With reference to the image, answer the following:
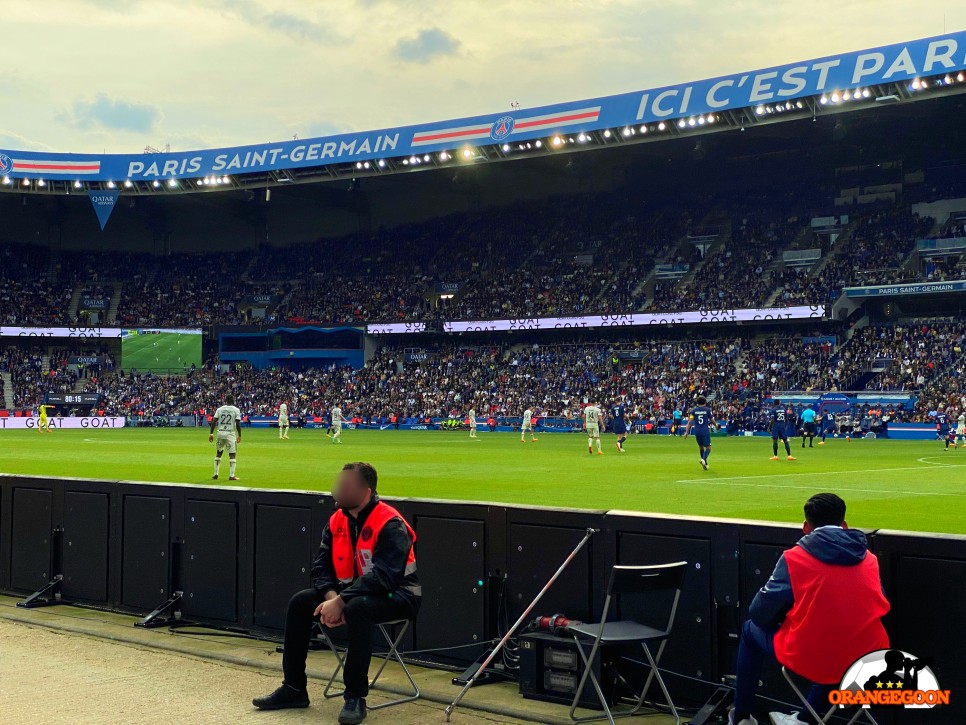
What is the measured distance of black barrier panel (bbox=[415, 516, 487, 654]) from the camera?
877 centimetres

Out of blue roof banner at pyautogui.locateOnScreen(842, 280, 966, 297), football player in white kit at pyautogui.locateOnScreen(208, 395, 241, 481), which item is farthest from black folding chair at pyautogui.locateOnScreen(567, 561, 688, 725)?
blue roof banner at pyautogui.locateOnScreen(842, 280, 966, 297)

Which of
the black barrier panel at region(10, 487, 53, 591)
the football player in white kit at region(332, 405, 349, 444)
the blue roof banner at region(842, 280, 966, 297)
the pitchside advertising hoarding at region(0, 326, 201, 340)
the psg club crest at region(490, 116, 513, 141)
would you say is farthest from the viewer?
the pitchside advertising hoarding at region(0, 326, 201, 340)

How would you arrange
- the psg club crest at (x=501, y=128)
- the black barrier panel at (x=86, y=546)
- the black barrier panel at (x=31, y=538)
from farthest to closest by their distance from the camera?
the psg club crest at (x=501, y=128) < the black barrier panel at (x=31, y=538) < the black barrier panel at (x=86, y=546)

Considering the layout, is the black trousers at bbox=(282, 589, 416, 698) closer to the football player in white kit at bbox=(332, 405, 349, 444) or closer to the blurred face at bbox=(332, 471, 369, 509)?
the blurred face at bbox=(332, 471, 369, 509)

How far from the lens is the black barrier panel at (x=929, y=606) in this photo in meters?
6.25

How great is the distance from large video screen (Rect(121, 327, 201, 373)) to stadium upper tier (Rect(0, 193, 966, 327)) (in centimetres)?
137

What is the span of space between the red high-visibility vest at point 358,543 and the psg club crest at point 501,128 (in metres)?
53.6

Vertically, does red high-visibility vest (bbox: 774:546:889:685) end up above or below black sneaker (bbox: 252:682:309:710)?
above

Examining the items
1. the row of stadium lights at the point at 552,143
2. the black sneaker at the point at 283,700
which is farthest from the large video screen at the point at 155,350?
the black sneaker at the point at 283,700

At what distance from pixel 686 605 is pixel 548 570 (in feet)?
4.02

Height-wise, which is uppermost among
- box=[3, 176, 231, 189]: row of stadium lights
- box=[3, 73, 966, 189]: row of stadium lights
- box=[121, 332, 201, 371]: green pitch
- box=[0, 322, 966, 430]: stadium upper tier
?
box=[3, 176, 231, 189]: row of stadium lights

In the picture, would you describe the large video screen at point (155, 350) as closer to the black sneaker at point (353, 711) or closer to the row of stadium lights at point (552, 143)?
the row of stadium lights at point (552, 143)

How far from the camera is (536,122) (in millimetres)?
58719

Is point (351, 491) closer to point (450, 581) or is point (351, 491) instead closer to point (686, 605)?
point (450, 581)
